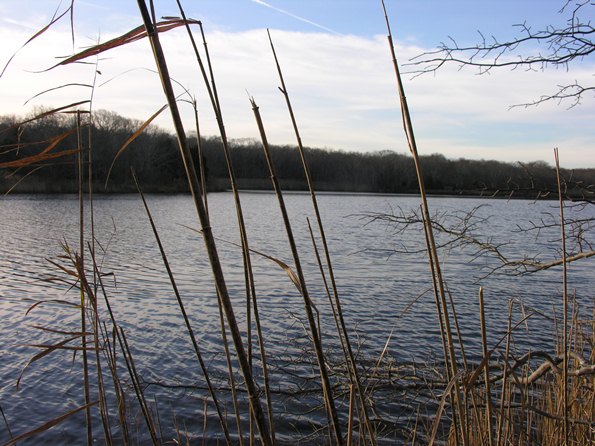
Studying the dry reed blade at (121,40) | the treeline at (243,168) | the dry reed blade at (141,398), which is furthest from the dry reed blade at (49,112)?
the treeline at (243,168)

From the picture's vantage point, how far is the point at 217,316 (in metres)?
11.0

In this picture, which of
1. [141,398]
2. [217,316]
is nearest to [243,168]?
[217,316]

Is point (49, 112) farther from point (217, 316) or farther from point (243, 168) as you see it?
point (243, 168)

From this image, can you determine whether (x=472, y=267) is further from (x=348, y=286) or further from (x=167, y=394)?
(x=167, y=394)

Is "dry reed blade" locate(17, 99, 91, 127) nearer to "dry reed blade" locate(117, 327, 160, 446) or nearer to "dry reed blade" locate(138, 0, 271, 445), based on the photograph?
"dry reed blade" locate(138, 0, 271, 445)

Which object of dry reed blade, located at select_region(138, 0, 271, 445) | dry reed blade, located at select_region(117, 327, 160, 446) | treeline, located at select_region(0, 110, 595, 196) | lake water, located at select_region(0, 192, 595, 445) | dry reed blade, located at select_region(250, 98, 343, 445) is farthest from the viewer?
treeline, located at select_region(0, 110, 595, 196)

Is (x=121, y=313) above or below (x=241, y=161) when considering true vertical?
below

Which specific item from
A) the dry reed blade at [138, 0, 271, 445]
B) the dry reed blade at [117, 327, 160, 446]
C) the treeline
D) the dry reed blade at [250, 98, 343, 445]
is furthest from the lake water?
the treeline

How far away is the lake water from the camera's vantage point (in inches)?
250

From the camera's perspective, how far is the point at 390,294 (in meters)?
12.8

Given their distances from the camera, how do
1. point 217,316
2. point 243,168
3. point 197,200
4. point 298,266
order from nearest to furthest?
point 197,200 < point 298,266 < point 217,316 < point 243,168

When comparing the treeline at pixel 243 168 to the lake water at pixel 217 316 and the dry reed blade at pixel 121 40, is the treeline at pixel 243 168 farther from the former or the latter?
the dry reed blade at pixel 121 40

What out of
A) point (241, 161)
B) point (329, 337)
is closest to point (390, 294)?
point (329, 337)

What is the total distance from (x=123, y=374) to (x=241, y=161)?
75.4 metres
